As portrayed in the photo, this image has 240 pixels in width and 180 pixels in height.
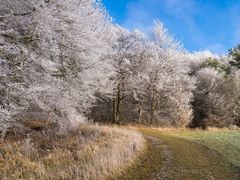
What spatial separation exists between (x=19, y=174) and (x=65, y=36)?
7.53 metres

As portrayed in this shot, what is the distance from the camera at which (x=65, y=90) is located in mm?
18000

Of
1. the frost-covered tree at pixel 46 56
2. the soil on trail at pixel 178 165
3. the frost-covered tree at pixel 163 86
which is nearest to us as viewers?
the soil on trail at pixel 178 165

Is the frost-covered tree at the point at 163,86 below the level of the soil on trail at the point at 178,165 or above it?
above

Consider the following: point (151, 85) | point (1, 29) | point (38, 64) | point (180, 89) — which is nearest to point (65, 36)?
point (38, 64)

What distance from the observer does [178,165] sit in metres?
14.0

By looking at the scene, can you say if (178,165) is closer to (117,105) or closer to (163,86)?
(117,105)

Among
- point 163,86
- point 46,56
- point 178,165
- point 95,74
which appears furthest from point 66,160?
point 163,86

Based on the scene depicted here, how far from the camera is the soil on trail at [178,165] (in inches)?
482

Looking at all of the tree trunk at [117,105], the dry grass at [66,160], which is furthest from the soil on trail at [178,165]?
the tree trunk at [117,105]

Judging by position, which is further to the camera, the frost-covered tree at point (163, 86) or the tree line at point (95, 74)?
the frost-covered tree at point (163, 86)

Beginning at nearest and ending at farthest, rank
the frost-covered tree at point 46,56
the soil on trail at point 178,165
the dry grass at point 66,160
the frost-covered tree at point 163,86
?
the dry grass at point 66,160
the soil on trail at point 178,165
the frost-covered tree at point 46,56
the frost-covered tree at point 163,86

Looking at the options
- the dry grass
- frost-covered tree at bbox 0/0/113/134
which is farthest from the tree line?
the dry grass

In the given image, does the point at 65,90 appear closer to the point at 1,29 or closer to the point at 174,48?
the point at 1,29

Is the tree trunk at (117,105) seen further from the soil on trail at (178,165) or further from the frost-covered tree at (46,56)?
the soil on trail at (178,165)
